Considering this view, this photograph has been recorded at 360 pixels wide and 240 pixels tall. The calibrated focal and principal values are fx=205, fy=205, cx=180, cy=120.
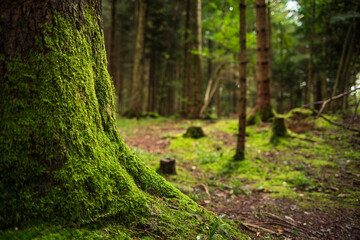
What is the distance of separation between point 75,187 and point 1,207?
443mm

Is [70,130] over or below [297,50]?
below

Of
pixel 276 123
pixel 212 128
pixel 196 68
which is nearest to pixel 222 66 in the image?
pixel 196 68

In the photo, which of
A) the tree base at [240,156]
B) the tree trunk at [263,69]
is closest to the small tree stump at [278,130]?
the tree trunk at [263,69]

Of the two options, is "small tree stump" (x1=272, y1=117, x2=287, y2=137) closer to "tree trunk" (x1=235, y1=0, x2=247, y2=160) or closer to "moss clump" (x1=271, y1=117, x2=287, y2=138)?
"moss clump" (x1=271, y1=117, x2=287, y2=138)

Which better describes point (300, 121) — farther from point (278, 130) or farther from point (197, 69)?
point (197, 69)

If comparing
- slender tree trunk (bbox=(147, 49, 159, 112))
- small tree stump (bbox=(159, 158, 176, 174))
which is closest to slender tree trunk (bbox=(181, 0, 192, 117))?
slender tree trunk (bbox=(147, 49, 159, 112))

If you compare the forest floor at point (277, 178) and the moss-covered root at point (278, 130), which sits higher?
the moss-covered root at point (278, 130)

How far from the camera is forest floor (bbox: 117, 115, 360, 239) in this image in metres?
3.22

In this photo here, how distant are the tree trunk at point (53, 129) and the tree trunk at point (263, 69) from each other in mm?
8217

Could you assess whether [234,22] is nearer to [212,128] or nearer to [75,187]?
[212,128]

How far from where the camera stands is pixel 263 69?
912 cm

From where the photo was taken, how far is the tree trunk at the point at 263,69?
29.3 feet

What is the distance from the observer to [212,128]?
9781 millimetres

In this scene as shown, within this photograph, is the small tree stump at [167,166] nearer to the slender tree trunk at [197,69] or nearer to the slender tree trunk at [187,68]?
the slender tree trunk at [197,69]
